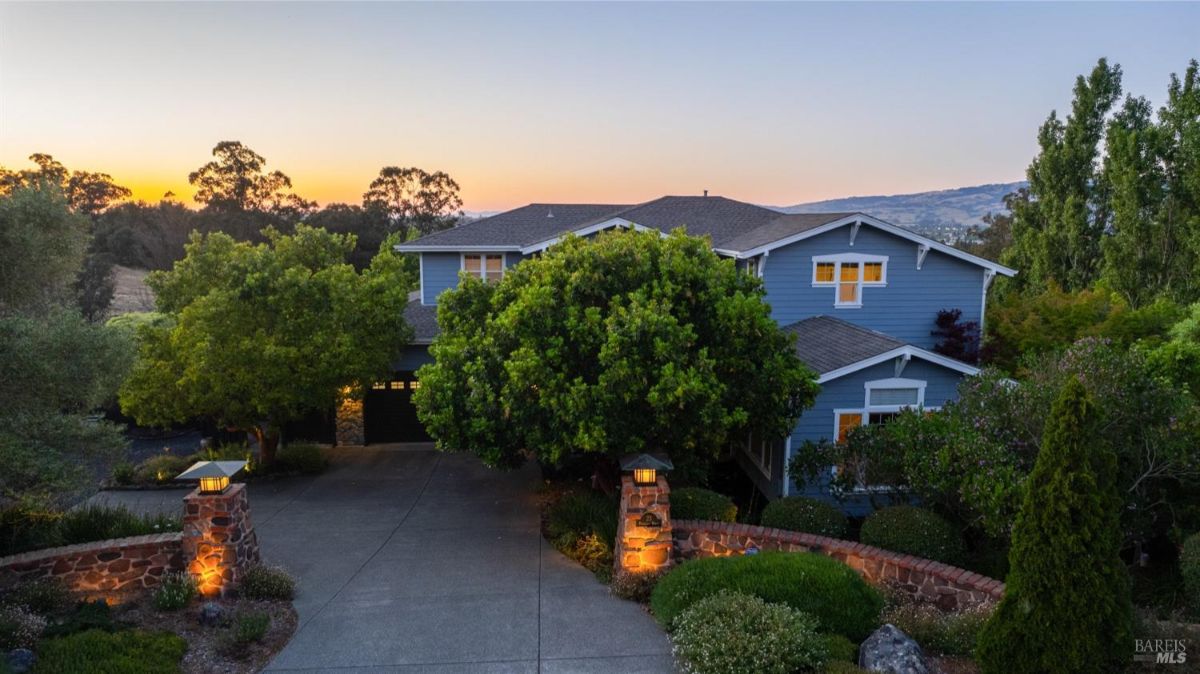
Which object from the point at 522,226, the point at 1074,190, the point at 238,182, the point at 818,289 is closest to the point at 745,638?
the point at 818,289

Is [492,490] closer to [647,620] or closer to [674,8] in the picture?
[647,620]

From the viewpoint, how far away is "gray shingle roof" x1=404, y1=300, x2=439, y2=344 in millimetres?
18203

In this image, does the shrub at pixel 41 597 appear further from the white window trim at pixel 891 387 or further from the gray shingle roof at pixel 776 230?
the gray shingle roof at pixel 776 230

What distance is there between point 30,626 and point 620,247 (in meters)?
8.85

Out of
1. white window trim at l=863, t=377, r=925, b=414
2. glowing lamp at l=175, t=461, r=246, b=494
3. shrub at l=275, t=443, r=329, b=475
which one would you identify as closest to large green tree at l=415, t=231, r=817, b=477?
white window trim at l=863, t=377, r=925, b=414

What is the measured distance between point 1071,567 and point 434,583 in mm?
7587

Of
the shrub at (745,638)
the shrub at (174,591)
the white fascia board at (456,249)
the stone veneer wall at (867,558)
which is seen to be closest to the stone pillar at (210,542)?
the shrub at (174,591)

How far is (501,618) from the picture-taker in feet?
27.5

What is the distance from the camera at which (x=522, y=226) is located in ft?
69.0

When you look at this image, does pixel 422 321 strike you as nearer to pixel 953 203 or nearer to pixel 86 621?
pixel 86 621

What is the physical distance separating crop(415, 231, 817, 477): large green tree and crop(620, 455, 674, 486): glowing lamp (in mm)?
876

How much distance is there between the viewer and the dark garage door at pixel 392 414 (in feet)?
62.1

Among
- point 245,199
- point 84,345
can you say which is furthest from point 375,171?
point 84,345

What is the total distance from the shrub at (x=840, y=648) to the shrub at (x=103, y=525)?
9.64 metres
